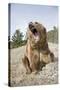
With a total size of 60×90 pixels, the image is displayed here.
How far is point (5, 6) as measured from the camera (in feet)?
6.18

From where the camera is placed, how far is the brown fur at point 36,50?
1.92 m

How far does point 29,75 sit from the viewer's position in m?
1.92

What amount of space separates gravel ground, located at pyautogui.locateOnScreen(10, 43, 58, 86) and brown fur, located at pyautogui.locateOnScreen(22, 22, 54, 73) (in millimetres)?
49

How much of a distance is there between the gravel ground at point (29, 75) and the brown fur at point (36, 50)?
1.9 inches

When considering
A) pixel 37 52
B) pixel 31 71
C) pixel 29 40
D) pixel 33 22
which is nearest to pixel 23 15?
pixel 33 22

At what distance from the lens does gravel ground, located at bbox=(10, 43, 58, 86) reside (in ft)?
6.21

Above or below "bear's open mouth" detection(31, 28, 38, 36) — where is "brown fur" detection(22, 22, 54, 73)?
below

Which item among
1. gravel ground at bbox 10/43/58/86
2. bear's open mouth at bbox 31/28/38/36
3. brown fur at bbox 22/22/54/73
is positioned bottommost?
gravel ground at bbox 10/43/58/86

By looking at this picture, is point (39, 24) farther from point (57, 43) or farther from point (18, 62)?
point (18, 62)

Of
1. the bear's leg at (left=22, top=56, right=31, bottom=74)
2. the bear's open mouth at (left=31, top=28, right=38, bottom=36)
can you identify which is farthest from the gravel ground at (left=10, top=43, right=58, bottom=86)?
the bear's open mouth at (left=31, top=28, right=38, bottom=36)

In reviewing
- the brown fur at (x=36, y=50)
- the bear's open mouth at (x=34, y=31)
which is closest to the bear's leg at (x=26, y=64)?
the brown fur at (x=36, y=50)

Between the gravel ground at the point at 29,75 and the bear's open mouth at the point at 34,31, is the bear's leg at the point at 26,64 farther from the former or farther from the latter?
the bear's open mouth at the point at 34,31

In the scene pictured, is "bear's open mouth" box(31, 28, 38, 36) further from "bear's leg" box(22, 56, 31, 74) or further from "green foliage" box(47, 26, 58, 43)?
"bear's leg" box(22, 56, 31, 74)

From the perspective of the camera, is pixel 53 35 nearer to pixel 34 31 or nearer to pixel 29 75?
pixel 34 31
